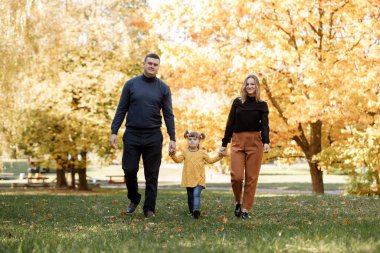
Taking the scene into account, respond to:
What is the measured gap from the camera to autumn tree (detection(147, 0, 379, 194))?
47.4ft

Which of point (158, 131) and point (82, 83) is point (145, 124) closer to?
point (158, 131)

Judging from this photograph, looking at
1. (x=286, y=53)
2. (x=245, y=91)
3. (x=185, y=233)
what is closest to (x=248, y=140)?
(x=245, y=91)

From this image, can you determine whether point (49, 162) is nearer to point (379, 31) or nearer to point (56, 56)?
point (56, 56)

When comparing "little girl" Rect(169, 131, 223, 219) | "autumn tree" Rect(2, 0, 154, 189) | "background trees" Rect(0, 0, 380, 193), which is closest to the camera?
"little girl" Rect(169, 131, 223, 219)

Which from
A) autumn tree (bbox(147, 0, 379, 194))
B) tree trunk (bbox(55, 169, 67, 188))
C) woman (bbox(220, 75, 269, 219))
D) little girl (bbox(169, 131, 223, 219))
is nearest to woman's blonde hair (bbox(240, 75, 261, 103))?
woman (bbox(220, 75, 269, 219))

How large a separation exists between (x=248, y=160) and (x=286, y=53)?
23.5 feet

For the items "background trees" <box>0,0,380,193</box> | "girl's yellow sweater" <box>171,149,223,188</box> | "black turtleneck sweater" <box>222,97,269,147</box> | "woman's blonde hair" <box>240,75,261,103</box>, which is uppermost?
"background trees" <box>0,0,380,193</box>

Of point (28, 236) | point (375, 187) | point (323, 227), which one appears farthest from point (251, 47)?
point (28, 236)

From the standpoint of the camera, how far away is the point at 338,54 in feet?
49.6

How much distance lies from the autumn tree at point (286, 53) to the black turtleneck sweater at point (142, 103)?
6973 mm

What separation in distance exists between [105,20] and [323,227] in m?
19.3

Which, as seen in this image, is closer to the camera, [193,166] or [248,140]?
[248,140]

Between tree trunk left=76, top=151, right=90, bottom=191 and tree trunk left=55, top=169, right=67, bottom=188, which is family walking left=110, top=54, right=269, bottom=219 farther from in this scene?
tree trunk left=55, top=169, right=67, bottom=188

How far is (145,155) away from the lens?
813 centimetres
